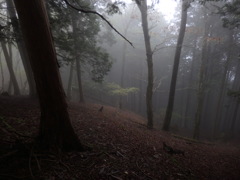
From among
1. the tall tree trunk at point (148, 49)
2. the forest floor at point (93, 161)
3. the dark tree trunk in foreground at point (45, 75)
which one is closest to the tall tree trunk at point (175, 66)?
the tall tree trunk at point (148, 49)

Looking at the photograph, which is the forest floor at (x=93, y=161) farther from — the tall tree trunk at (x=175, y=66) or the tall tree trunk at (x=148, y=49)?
the tall tree trunk at (x=175, y=66)

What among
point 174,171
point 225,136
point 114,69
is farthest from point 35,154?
point 114,69

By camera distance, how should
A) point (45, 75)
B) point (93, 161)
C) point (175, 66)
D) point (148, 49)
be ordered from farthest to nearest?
point (175, 66) → point (148, 49) → point (93, 161) → point (45, 75)

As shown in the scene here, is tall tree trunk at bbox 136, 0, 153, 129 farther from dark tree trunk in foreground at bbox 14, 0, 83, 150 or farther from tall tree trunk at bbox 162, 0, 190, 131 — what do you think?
dark tree trunk in foreground at bbox 14, 0, 83, 150

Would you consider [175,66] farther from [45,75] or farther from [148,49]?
[45,75]

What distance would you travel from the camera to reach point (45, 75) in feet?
13.0

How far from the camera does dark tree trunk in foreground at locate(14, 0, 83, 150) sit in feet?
12.3

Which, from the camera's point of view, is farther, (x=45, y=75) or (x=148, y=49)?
(x=148, y=49)

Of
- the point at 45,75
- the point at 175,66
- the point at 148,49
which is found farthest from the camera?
the point at 175,66

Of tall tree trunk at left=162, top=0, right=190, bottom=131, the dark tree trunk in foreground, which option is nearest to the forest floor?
the dark tree trunk in foreground

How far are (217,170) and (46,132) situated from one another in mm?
6315

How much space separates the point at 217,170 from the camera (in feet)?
22.6

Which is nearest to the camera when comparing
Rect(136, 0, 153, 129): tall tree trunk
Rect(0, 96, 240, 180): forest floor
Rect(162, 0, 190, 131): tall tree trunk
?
Rect(0, 96, 240, 180): forest floor

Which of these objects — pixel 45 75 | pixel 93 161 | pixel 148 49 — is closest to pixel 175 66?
pixel 148 49
